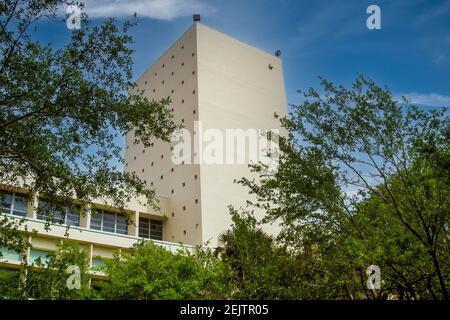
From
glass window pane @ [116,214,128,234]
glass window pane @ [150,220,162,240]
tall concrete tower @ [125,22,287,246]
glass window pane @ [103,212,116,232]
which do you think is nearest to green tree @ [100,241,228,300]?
glass window pane @ [103,212,116,232]

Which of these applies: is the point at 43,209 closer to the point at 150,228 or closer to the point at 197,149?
the point at 197,149

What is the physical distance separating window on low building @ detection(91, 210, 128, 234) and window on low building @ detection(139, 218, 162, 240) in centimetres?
454

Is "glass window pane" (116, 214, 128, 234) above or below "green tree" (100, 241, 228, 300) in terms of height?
above

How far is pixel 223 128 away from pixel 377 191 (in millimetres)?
39258

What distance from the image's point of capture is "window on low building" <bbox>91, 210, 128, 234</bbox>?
46688 millimetres

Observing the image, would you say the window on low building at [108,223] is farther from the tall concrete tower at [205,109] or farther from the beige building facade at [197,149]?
the tall concrete tower at [205,109]

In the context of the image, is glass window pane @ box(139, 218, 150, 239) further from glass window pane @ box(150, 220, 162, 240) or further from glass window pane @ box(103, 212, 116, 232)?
glass window pane @ box(103, 212, 116, 232)

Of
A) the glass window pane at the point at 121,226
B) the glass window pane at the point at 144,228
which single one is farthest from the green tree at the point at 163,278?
the glass window pane at the point at 144,228

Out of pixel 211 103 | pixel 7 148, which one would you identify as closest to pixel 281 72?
pixel 211 103

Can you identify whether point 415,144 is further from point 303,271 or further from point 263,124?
point 263,124

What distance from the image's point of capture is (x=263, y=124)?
200 feet

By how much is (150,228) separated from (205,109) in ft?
48.5

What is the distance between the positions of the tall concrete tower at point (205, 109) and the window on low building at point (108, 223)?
20.5ft
